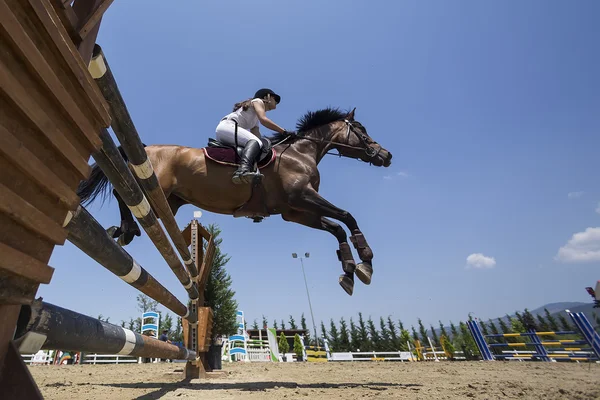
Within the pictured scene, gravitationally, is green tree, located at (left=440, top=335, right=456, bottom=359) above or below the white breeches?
below

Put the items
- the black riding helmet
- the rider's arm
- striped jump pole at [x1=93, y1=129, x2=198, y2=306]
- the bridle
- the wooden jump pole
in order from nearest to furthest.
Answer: the wooden jump pole < striped jump pole at [x1=93, y1=129, x2=198, y2=306] < the rider's arm < the black riding helmet < the bridle

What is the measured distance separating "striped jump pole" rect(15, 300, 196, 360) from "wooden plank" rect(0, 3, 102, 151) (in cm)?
37

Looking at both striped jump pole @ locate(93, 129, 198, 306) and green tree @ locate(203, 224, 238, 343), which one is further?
green tree @ locate(203, 224, 238, 343)

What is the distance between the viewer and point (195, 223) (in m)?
4.39

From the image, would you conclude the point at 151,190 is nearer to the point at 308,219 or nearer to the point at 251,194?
the point at 251,194

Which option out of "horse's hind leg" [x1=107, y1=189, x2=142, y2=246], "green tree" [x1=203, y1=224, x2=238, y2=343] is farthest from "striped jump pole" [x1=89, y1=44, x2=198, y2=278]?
"green tree" [x1=203, y1=224, x2=238, y2=343]

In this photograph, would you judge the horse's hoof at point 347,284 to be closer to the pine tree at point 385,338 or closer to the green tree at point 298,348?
the green tree at point 298,348

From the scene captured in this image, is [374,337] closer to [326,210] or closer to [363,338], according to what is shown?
[363,338]

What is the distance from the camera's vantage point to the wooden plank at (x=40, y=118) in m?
0.48

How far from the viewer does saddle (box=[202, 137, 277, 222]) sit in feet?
10.1

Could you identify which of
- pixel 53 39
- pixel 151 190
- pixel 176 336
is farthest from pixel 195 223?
pixel 176 336

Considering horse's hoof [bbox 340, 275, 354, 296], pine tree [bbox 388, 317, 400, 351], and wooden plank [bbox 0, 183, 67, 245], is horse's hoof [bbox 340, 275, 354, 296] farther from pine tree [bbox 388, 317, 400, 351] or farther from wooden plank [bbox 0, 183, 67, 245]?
pine tree [bbox 388, 317, 400, 351]

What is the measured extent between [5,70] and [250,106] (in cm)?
324

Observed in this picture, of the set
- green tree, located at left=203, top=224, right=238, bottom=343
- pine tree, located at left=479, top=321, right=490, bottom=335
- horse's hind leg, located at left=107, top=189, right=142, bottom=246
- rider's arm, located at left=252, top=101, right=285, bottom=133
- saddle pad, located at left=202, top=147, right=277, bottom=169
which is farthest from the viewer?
pine tree, located at left=479, top=321, right=490, bottom=335
